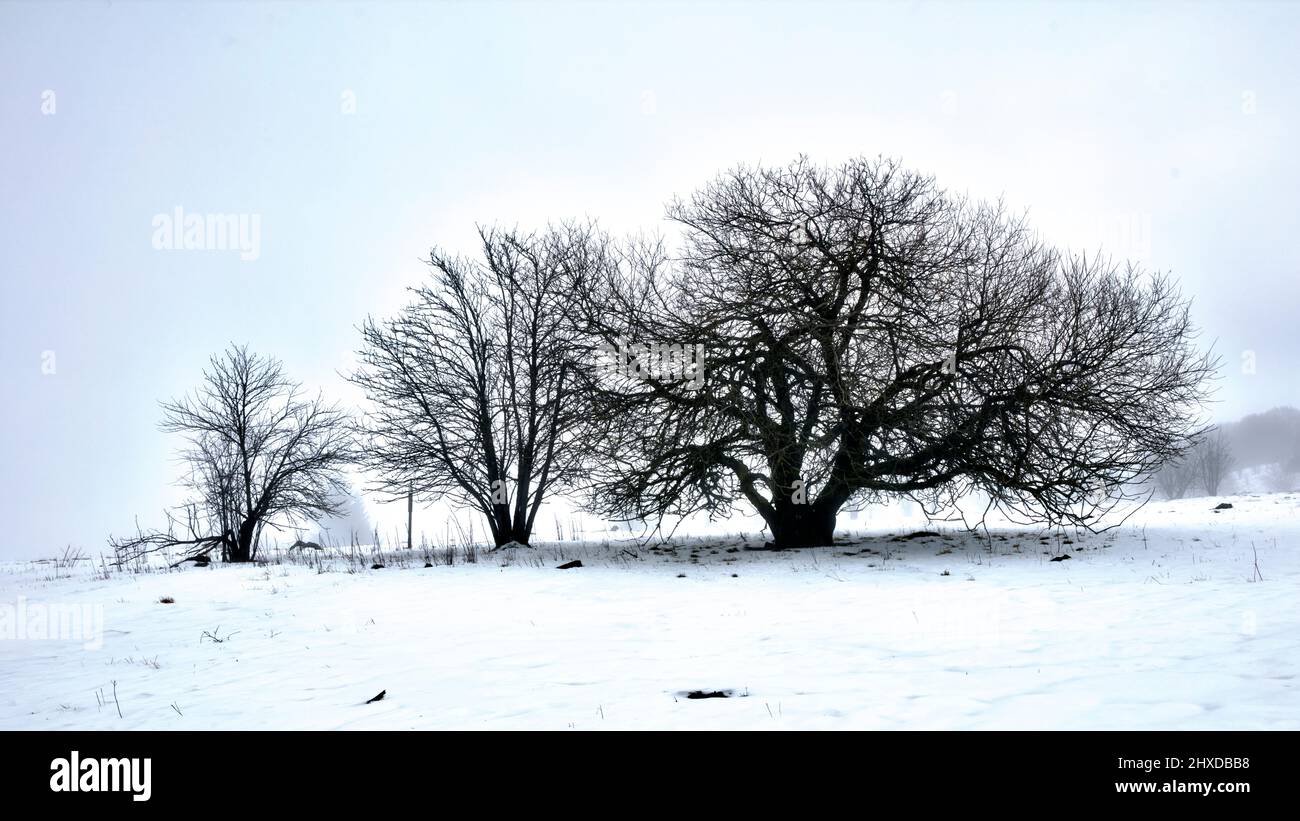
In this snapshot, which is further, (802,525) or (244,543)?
(244,543)

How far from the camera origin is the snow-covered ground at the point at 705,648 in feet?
11.7

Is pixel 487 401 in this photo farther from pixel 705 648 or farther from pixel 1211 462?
pixel 1211 462

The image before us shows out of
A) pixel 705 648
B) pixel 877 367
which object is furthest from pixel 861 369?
pixel 705 648

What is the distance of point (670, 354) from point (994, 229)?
7.30 m

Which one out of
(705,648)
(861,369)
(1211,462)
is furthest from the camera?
(1211,462)

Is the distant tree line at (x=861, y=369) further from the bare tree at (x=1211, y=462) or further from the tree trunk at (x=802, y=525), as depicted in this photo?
the bare tree at (x=1211, y=462)

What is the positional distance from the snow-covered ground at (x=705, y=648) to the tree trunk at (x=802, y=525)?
330 centimetres

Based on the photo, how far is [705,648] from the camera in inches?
208

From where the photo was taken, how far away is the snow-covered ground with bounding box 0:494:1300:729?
11.7ft

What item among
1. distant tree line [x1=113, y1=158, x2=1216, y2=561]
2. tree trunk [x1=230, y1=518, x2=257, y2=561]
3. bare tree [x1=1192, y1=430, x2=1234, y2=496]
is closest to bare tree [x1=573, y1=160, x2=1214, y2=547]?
distant tree line [x1=113, y1=158, x2=1216, y2=561]

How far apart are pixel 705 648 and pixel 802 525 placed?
A: 9.36 m

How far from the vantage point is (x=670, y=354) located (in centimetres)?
1254
